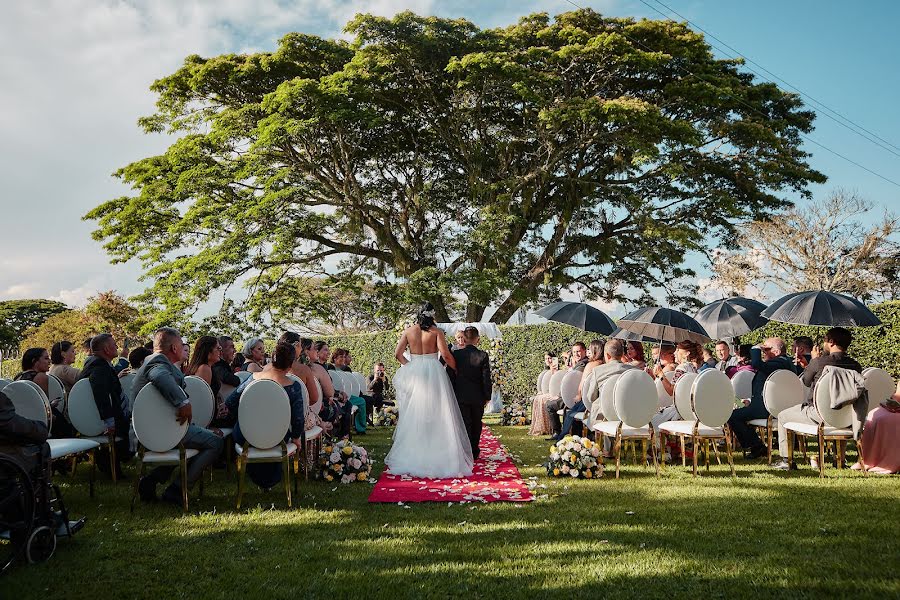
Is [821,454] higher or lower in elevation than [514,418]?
higher

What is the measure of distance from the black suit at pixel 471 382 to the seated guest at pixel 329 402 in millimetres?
1617

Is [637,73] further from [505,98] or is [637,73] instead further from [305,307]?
[305,307]

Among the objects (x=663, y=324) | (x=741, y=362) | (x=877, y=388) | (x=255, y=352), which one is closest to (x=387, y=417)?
(x=255, y=352)

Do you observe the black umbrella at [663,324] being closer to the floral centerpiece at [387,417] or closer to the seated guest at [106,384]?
the floral centerpiece at [387,417]

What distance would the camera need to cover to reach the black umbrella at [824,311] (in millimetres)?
8172

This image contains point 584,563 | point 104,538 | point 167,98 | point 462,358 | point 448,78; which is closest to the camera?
point 584,563

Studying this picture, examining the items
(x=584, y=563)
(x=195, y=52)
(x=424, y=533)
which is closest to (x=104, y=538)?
(x=424, y=533)

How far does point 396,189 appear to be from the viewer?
22328mm

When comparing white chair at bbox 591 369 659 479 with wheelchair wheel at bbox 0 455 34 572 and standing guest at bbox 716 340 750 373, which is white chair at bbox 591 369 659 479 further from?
wheelchair wheel at bbox 0 455 34 572

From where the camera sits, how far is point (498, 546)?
4.49 m

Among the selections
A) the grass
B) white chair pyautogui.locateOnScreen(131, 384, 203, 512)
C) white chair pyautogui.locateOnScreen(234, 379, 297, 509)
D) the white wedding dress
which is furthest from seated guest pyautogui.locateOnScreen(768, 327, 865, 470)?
white chair pyautogui.locateOnScreen(131, 384, 203, 512)

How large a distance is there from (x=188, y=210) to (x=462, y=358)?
1437 cm

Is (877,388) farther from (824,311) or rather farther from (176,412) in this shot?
(176,412)

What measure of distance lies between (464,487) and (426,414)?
138cm
